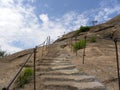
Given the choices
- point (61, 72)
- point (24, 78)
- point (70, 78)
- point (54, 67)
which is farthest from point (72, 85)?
point (54, 67)

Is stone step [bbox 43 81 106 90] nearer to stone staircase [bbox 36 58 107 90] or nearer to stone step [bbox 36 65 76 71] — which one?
stone staircase [bbox 36 58 107 90]

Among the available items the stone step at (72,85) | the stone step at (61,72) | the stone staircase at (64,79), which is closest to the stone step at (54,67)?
the stone staircase at (64,79)

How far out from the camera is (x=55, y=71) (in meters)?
12.2

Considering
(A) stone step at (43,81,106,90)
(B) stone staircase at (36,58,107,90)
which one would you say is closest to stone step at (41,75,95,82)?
(B) stone staircase at (36,58,107,90)

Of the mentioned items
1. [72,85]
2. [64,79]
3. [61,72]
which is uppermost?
[61,72]

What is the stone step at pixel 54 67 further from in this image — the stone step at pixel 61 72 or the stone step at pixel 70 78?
the stone step at pixel 70 78

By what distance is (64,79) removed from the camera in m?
10.9

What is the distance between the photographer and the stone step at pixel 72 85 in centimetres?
956

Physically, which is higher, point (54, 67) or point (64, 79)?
point (54, 67)

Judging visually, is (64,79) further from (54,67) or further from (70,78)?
(54,67)

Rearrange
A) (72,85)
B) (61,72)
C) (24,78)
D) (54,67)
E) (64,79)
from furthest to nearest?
(54,67), (61,72), (24,78), (64,79), (72,85)

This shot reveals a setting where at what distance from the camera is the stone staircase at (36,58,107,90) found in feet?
32.3

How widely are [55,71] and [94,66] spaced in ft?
6.95

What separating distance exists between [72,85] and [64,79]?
1049 mm
